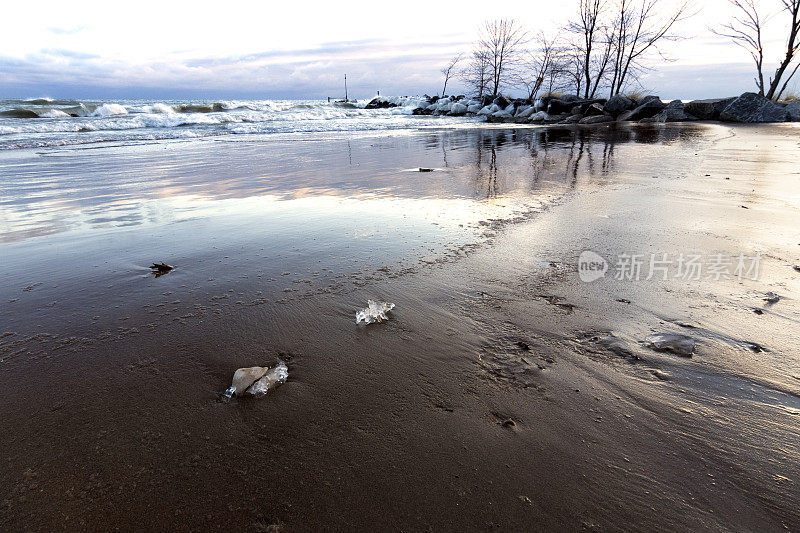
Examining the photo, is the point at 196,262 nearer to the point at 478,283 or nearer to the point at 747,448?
the point at 478,283

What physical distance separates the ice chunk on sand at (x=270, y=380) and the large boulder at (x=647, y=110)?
2359 centimetres

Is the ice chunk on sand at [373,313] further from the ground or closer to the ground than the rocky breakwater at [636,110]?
closer to the ground

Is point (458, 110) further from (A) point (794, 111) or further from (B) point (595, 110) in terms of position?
(A) point (794, 111)

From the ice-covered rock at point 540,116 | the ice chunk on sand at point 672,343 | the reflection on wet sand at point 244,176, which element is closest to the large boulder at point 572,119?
the ice-covered rock at point 540,116

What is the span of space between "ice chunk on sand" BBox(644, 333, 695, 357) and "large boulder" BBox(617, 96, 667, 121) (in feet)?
73.5

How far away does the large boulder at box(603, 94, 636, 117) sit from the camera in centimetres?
2114

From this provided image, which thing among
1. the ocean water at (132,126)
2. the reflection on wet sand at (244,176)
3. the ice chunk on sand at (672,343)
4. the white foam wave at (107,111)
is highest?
the white foam wave at (107,111)

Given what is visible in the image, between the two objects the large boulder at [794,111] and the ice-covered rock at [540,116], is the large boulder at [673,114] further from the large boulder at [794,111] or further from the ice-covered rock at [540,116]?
the ice-covered rock at [540,116]

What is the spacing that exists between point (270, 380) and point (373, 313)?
2.41 ft

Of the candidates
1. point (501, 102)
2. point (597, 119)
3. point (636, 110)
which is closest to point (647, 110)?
point (636, 110)

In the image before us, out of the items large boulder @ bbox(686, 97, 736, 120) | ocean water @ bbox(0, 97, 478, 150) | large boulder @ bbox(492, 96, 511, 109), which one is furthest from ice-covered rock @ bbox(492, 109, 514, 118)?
large boulder @ bbox(686, 97, 736, 120)

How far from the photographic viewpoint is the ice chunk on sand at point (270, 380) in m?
1.73

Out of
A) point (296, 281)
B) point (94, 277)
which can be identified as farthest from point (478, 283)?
point (94, 277)

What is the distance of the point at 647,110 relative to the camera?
65.3 feet
